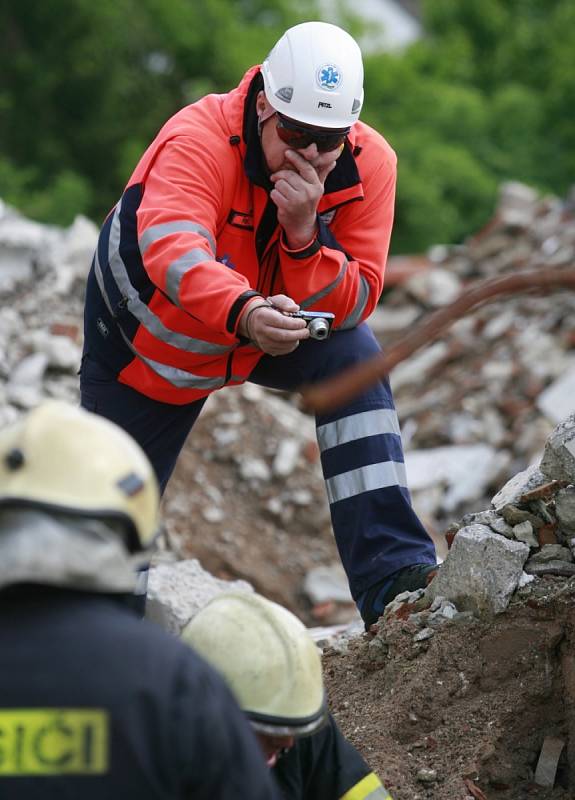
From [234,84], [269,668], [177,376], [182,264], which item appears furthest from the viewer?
[234,84]

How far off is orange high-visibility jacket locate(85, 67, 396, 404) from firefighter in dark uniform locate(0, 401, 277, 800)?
5.64 ft

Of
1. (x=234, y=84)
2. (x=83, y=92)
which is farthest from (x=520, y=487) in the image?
(x=234, y=84)

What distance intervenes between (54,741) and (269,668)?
57 centimetres

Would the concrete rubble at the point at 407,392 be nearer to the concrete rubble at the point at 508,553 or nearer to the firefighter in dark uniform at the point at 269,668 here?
the concrete rubble at the point at 508,553

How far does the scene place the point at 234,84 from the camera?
1914cm

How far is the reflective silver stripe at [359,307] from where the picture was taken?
13.9 ft

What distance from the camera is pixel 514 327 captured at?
440 inches

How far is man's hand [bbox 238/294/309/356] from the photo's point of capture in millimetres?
3795

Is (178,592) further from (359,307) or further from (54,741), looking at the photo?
(54,741)

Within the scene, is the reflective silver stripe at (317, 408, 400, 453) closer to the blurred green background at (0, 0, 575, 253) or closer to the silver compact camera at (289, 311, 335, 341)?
the silver compact camera at (289, 311, 335, 341)

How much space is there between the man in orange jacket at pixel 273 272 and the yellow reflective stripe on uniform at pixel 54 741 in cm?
189

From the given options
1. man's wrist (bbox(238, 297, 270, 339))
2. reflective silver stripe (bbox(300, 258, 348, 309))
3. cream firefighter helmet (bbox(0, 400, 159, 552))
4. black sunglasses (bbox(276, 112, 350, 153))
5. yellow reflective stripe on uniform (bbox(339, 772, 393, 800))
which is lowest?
yellow reflective stripe on uniform (bbox(339, 772, 393, 800))

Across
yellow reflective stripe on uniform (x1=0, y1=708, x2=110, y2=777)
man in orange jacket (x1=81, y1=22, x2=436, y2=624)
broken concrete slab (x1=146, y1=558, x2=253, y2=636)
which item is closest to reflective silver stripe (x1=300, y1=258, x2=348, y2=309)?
man in orange jacket (x1=81, y1=22, x2=436, y2=624)

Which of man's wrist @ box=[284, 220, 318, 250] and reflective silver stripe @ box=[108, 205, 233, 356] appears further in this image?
reflective silver stripe @ box=[108, 205, 233, 356]
